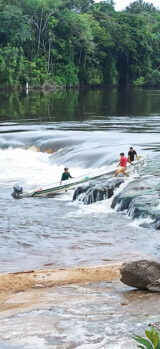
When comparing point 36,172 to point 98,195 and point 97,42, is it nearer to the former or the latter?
point 98,195

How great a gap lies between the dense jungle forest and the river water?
37440 millimetres

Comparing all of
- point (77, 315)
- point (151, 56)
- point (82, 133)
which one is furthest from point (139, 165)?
point (151, 56)

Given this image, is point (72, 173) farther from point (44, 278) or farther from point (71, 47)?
point (71, 47)

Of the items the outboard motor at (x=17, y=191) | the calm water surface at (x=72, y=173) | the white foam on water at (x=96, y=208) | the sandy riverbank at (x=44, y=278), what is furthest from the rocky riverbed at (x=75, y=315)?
the outboard motor at (x=17, y=191)

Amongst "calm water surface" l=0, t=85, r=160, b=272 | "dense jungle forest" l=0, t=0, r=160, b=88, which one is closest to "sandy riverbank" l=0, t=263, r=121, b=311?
"calm water surface" l=0, t=85, r=160, b=272

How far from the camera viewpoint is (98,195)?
2106 cm

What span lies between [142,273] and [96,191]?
446 inches

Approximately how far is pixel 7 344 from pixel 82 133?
96.4ft

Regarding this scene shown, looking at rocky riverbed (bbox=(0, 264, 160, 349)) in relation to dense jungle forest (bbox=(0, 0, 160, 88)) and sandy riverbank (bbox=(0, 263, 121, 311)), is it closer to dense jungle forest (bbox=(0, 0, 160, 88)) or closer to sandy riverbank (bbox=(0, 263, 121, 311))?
sandy riverbank (bbox=(0, 263, 121, 311))

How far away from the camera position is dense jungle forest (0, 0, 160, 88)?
77.2m

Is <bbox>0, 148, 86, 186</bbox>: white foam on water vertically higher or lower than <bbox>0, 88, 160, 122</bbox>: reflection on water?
lower

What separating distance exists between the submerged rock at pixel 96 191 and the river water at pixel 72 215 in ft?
0.83

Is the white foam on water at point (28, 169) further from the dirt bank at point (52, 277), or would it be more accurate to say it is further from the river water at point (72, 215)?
the dirt bank at point (52, 277)

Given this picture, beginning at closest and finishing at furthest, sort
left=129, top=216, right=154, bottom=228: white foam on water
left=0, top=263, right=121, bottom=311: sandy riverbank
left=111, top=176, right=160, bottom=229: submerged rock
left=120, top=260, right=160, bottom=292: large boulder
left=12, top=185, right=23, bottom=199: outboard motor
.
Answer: left=120, top=260, right=160, bottom=292: large boulder → left=0, top=263, right=121, bottom=311: sandy riverbank → left=129, top=216, right=154, bottom=228: white foam on water → left=111, top=176, right=160, bottom=229: submerged rock → left=12, top=185, right=23, bottom=199: outboard motor
